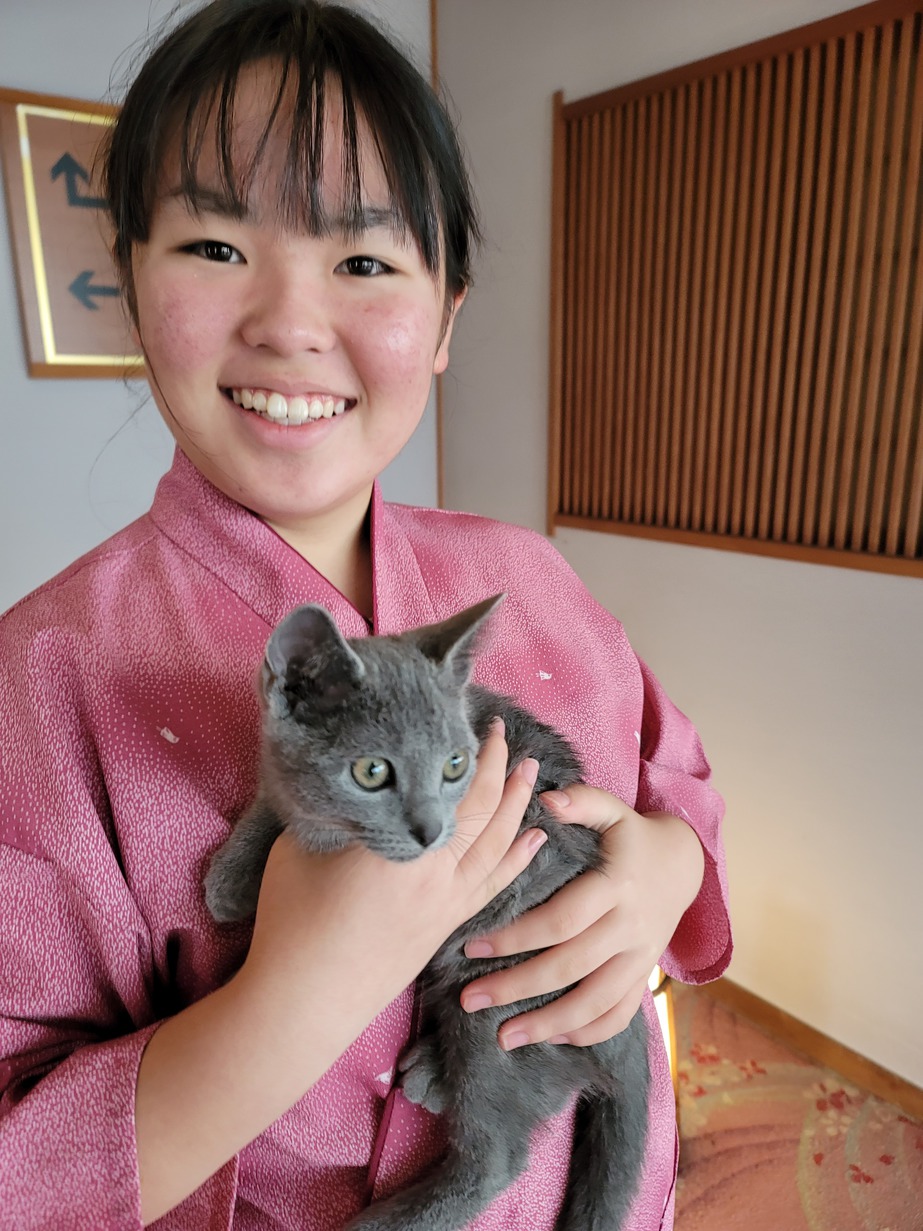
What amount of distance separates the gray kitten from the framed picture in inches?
71.7

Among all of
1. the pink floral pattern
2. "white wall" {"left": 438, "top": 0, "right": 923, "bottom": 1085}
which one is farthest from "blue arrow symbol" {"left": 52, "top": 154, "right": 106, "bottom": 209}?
the pink floral pattern

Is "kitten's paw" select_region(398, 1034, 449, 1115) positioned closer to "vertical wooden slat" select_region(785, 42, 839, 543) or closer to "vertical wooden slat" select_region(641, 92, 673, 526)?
"vertical wooden slat" select_region(785, 42, 839, 543)

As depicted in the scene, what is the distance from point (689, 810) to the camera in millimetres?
1031

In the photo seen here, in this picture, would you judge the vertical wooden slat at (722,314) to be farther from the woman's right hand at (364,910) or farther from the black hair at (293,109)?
the woman's right hand at (364,910)

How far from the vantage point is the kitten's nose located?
2.17 ft

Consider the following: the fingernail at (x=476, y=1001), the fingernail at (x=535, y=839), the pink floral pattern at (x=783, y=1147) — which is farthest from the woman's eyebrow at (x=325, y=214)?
the pink floral pattern at (x=783, y=1147)

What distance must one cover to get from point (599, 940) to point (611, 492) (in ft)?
6.37

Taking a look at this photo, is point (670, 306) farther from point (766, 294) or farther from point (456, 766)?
point (456, 766)

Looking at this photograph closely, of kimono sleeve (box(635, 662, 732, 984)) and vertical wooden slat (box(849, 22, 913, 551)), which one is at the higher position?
vertical wooden slat (box(849, 22, 913, 551))

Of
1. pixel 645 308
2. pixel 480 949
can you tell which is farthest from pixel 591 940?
pixel 645 308

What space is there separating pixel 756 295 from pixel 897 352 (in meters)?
0.41

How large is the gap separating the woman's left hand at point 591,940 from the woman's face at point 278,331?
421mm

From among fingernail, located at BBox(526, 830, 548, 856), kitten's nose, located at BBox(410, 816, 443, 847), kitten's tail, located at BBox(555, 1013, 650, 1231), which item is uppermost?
kitten's nose, located at BBox(410, 816, 443, 847)

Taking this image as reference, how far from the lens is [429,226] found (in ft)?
2.62
